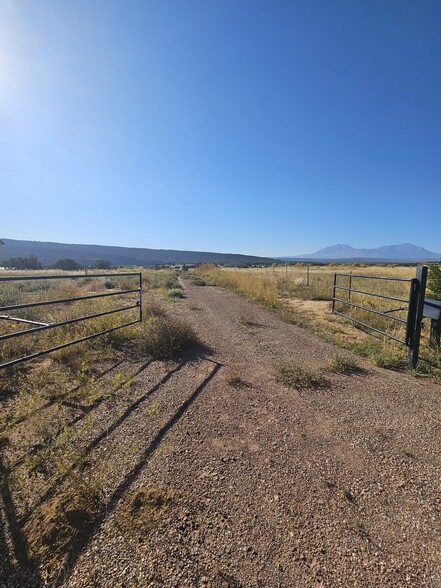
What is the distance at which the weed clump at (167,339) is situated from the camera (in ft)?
18.3

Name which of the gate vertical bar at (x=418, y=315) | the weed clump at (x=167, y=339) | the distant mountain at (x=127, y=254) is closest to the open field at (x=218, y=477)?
the gate vertical bar at (x=418, y=315)

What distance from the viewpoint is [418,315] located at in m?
4.89

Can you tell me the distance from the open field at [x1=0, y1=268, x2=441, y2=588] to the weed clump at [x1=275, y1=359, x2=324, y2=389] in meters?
0.02

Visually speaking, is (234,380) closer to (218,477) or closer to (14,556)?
(218,477)

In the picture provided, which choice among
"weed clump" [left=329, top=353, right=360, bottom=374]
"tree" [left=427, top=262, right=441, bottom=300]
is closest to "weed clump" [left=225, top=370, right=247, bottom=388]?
"weed clump" [left=329, top=353, right=360, bottom=374]

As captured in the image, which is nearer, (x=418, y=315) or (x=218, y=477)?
(x=218, y=477)

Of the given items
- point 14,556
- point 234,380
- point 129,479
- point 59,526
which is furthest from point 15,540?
point 234,380

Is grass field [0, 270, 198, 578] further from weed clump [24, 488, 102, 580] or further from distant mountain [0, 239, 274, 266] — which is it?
distant mountain [0, 239, 274, 266]

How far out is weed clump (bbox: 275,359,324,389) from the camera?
4322mm

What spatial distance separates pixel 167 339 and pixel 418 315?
187 inches

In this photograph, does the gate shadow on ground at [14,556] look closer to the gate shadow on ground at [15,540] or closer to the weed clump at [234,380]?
the gate shadow on ground at [15,540]

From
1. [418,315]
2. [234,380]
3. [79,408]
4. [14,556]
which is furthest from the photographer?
[418,315]

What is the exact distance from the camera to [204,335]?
7.09 metres

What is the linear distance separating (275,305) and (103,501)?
390 inches
